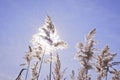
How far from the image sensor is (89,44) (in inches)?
515

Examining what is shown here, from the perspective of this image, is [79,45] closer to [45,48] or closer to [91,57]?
[91,57]

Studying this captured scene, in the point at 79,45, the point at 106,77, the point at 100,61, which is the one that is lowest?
the point at 106,77

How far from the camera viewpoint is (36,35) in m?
11.9

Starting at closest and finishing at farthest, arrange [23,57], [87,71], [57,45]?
[57,45] < [87,71] < [23,57]

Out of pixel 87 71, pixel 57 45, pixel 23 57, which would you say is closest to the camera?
pixel 57 45

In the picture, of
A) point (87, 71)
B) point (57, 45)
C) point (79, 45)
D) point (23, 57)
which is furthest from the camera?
point (23, 57)

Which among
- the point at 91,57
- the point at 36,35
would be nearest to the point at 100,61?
the point at 91,57

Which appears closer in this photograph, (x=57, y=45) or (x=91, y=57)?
(x=57, y=45)

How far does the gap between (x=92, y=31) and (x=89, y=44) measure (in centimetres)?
76

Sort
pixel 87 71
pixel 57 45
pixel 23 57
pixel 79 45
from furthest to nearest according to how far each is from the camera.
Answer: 1. pixel 23 57
2. pixel 79 45
3. pixel 87 71
4. pixel 57 45

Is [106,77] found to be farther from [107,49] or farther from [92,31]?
[92,31]

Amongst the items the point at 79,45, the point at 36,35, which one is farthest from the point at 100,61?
the point at 36,35

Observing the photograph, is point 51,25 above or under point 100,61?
above

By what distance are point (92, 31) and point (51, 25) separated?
266cm
